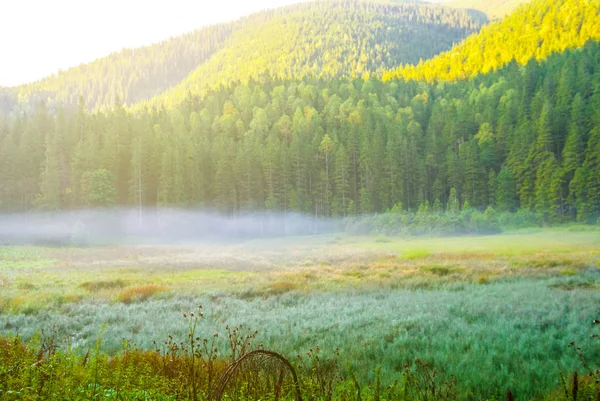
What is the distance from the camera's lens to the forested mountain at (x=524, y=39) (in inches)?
2245

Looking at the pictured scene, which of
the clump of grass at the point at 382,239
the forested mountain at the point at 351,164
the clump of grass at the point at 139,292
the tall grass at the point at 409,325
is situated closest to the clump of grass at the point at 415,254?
the clump of grass at the point at 382,239

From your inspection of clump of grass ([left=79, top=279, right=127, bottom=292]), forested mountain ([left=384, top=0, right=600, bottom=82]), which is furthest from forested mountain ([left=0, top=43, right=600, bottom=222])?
forested mountain ([left=384, top=0, right=600, bottom=82])

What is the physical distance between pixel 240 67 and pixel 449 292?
10775cm

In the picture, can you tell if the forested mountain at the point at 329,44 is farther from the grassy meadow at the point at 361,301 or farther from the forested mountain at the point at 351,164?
the grassy meadow at the point at 361,301

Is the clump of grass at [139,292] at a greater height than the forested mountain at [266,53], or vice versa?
the forested mountain at [266,53]

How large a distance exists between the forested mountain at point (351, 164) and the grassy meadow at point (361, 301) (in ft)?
15.3

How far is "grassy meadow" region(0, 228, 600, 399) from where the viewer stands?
5297 millimetres

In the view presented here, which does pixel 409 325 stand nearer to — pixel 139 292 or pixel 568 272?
pixel 568 272

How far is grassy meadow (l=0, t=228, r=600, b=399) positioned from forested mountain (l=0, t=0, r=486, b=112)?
72.8 metres

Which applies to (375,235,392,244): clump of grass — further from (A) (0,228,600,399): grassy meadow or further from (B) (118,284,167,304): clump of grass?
(B) (118,284,167,304): clump of grass

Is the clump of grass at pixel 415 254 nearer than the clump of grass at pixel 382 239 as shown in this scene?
Yes

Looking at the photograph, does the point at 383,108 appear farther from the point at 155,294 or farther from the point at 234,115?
the point at 155,294

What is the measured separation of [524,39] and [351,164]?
196 feet

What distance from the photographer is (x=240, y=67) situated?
106250mm
